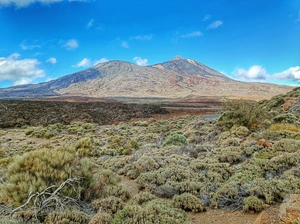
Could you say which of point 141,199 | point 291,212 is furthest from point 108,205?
point 291,212

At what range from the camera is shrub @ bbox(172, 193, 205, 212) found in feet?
14.7

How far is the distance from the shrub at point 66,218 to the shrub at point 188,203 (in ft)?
6.46

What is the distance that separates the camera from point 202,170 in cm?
668

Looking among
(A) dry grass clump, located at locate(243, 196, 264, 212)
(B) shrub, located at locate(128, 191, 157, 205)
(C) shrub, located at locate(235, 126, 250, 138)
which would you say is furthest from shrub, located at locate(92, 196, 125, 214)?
(C) shrub, located at locate(235, 126, 250, 138)

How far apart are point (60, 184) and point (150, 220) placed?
2005 mm

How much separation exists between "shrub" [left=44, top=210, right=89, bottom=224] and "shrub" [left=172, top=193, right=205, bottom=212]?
6.46ft

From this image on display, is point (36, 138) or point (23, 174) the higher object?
point (23, 174)

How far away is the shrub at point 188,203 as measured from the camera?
14.7 ft

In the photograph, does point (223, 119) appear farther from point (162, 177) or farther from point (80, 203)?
point (80, 203)

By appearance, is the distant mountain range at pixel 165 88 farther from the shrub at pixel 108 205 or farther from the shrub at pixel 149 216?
the shrub at pixel 149 216

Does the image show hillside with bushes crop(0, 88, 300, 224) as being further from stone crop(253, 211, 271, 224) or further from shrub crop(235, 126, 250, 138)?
shrub crop(235, 126, 250, 138)

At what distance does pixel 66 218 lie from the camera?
3.47m

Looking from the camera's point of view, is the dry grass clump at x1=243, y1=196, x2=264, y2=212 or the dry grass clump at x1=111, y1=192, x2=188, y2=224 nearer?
the dry grass clump at x1=111, y1=192, x2=188, y2=224

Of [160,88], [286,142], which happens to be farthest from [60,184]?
[160,88]
